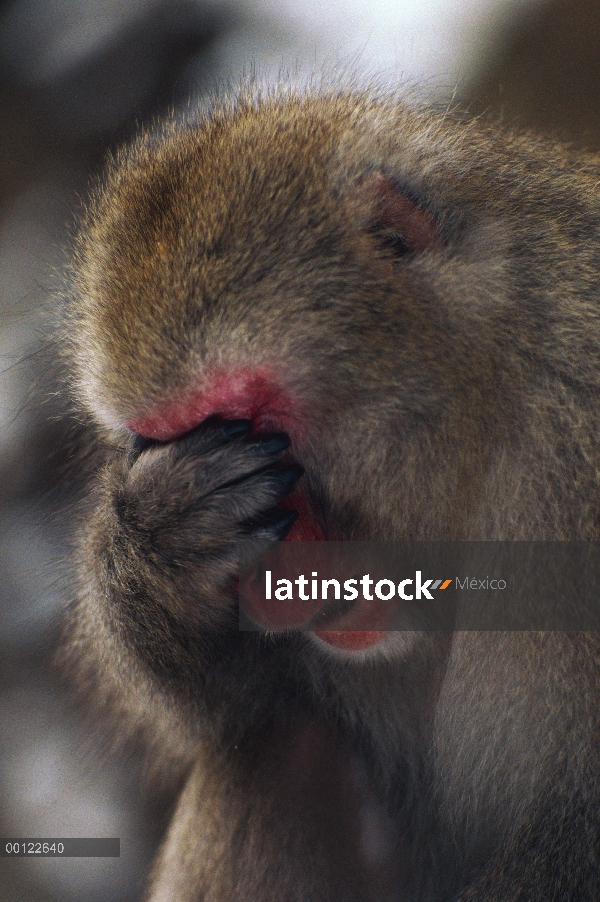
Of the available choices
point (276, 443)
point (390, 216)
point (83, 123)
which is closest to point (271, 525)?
point (276, 443)

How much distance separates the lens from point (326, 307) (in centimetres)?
101

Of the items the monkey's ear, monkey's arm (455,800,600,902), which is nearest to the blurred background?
the monkey's ear

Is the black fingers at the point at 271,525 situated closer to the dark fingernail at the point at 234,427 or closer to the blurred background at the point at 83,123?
the dark fingernail at the point at 234,427

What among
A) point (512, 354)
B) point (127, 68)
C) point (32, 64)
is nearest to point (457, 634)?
point (512, 354)

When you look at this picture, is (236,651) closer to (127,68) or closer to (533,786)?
(533,786)

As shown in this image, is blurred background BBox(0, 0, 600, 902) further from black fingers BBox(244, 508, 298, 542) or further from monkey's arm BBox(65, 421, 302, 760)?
black fingers BBox(244, 508, 298, 542)

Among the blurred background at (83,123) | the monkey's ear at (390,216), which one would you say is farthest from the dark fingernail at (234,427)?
the blurred background at (83,123)

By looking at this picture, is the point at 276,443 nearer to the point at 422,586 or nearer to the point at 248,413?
the point at 248,413

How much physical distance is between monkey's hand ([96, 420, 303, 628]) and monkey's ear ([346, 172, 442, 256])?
284 millimetres

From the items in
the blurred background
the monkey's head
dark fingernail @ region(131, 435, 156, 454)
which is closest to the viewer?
the monkey's head

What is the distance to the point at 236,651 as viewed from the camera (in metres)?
1.38

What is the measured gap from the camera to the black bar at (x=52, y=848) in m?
1.32

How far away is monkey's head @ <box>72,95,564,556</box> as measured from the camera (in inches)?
39.4

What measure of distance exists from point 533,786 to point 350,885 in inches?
14.8
